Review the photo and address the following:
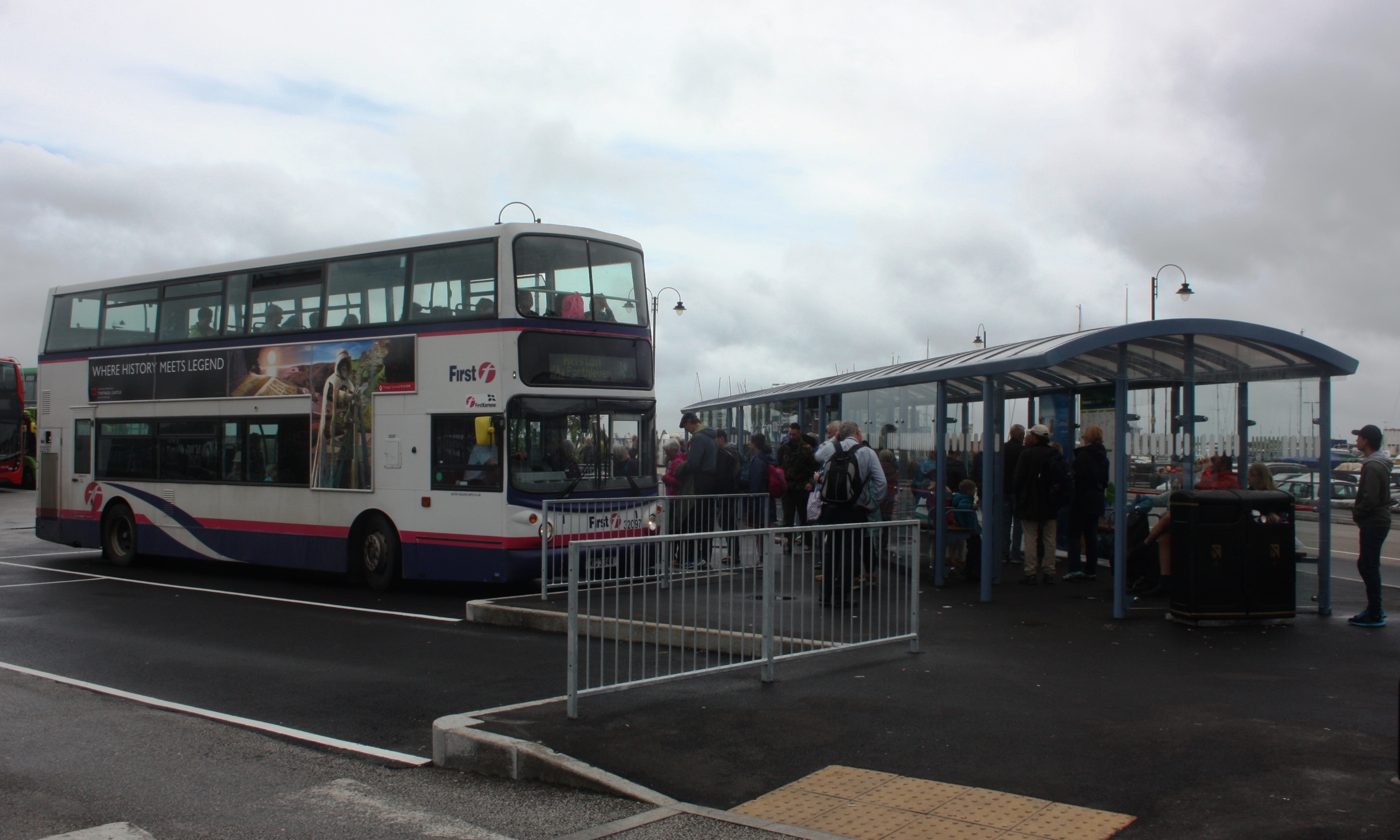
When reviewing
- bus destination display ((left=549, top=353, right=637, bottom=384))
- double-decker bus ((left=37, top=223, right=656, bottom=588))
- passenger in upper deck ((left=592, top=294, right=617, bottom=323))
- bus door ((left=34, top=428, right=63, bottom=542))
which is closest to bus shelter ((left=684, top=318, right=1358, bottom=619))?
bus destination display ((left=549, top=353, right=637, bottom=384))

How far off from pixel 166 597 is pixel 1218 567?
11825 millimetres

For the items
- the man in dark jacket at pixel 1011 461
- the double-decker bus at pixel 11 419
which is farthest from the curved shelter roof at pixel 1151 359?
the double-decker bus at pixel 11 419

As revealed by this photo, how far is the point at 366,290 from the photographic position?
13.1 m

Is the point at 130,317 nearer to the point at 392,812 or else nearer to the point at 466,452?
the point at 466,452

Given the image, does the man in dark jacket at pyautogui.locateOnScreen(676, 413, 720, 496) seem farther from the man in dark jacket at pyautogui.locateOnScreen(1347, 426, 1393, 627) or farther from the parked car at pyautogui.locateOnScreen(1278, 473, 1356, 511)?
the parked car at pyautogui.locateOnScreen(1278, 473, 1356, 511)

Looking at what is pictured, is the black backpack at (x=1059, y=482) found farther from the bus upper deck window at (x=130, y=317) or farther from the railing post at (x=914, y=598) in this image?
the bus upper deck window at (x=130, y=317)

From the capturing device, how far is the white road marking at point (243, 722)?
20.3 feet

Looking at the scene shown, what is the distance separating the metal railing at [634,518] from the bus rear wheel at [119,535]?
26.6 ft

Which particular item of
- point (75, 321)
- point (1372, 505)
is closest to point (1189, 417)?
point (1372, 505)

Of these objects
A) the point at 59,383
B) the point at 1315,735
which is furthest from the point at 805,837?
the point at 59,383

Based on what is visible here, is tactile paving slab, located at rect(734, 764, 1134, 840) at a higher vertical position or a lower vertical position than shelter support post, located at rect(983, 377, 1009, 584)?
lower

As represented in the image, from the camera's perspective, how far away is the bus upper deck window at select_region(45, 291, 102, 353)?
16.3m

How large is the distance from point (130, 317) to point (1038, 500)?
1320cm

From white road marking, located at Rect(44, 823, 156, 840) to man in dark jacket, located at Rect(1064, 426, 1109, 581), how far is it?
32.7 feet
